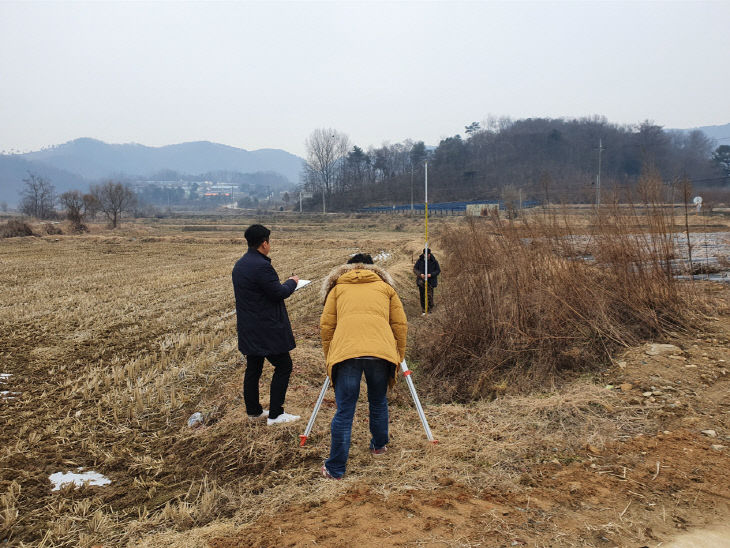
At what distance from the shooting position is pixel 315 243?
3127 cm

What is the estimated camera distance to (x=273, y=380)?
4906mm

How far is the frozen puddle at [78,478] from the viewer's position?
4312mm

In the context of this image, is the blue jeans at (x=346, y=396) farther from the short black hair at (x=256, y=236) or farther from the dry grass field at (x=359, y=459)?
the short black hair at (x=256, y=236)

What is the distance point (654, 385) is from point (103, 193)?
70311 millimetres

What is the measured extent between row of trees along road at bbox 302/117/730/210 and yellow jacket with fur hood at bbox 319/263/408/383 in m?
63.5

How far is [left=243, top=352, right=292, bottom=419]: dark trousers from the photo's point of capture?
4809 mm

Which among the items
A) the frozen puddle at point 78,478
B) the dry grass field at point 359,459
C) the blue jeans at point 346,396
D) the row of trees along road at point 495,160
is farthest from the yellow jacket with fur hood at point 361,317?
the row of trees along road at point 495,160

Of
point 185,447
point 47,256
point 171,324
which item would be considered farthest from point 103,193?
point 185,447

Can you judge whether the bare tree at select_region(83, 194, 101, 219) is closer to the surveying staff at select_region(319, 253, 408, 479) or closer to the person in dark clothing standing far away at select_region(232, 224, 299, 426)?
the person in dark clothing standing far away at select_region(232, 224, 299, 426)

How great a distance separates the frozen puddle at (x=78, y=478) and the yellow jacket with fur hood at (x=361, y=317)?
245cm

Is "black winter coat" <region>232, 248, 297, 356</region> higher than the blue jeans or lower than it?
higher

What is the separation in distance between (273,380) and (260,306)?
0.83 m

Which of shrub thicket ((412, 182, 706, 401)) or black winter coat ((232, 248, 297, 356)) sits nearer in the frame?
black winter coat ((232, 248, 297, 356))

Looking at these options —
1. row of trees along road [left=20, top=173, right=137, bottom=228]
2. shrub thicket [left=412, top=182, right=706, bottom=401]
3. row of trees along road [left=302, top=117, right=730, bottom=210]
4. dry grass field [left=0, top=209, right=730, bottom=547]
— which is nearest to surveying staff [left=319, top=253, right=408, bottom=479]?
dry grass field [left=0, top=209, right=730, bottom=547]
